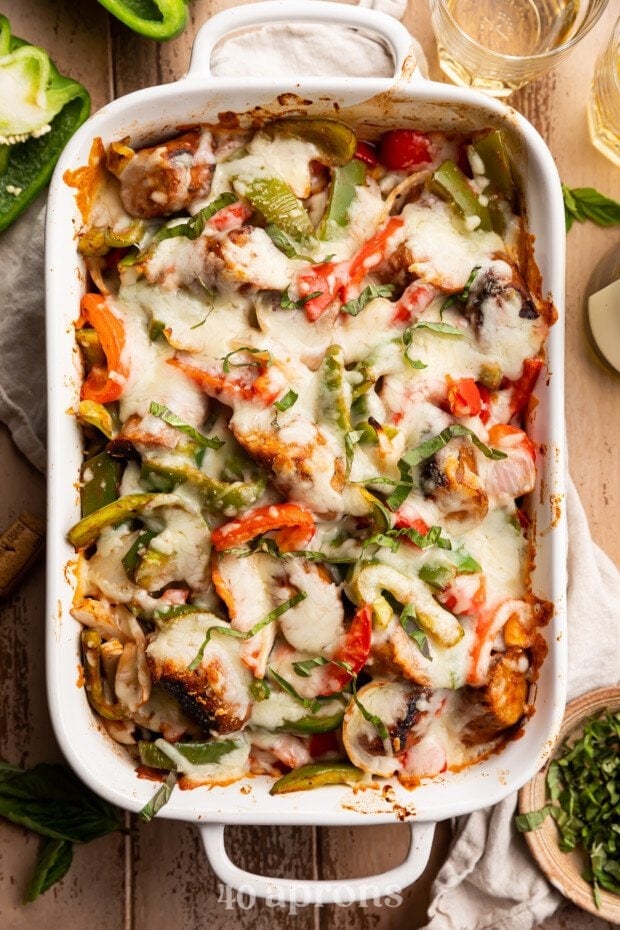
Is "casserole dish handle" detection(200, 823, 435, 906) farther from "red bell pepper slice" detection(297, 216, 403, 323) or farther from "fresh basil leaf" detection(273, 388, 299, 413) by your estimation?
"red bell pepper slice" detection(297, 216, 403, 323)

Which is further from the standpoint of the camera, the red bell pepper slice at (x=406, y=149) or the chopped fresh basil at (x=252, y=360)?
the red bell pepper slice at (x=406, y=149)

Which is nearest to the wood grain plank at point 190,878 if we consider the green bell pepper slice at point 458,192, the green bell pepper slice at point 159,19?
the green bell pepper slice at point 458,192

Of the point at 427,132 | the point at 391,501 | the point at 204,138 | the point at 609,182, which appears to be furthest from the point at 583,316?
the point at 204,138

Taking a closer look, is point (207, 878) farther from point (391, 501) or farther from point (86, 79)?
point (86, 79)

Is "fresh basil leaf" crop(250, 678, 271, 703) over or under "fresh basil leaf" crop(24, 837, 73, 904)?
over

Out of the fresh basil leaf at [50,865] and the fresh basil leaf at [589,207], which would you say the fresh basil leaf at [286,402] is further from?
the fresh basil leaf at [50,865]

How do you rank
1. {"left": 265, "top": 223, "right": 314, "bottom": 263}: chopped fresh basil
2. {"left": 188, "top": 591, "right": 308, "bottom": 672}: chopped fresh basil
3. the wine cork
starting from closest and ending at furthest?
{"left": 188, "top": 591, "right": 308, "bottom": 672}: chopped fresh basil → {"left": 265, "top": 223, "right": 314, "bottom": 263}: chopped fresh basil → the wine cork

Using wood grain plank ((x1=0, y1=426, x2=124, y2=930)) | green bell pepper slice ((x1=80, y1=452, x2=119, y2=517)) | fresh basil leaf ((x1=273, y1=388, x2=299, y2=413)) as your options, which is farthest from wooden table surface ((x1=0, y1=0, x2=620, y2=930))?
fresh basil leaf ((x1=273, y1=388, x2=299, y2=413))
